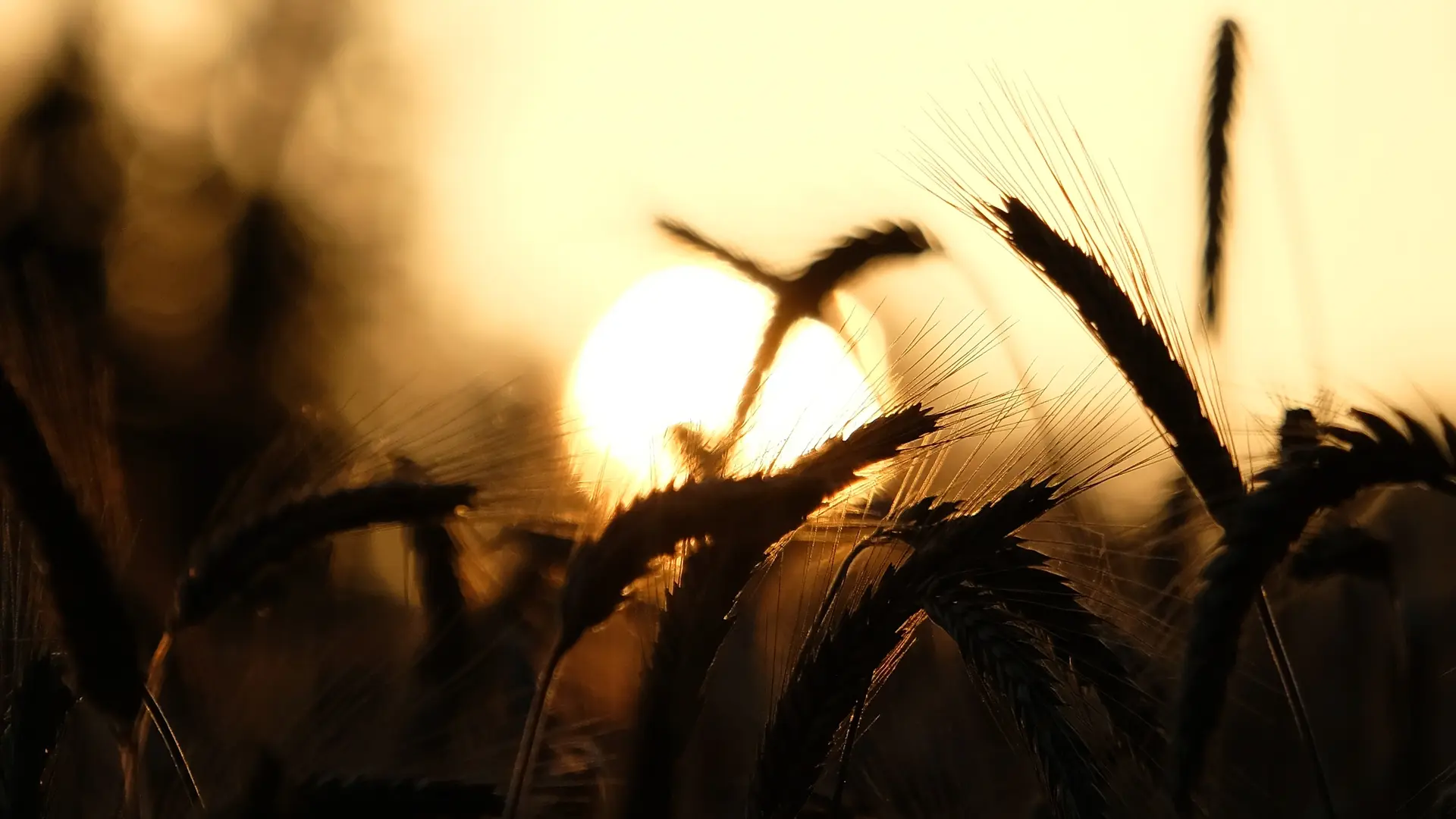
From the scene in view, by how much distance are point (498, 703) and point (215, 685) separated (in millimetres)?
631

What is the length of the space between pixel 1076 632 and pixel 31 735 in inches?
64.2

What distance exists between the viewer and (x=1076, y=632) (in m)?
1.62

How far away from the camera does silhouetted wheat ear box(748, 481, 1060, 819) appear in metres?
1.47

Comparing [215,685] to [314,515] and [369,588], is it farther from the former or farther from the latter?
[314,515]

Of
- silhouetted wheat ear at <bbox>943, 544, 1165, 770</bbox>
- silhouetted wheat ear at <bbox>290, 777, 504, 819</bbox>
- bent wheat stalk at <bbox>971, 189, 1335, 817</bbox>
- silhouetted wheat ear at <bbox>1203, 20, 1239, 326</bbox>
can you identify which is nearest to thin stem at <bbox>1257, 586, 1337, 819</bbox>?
bent wheat stalk at <bbox>971, 189, 1335, 817</bbox>

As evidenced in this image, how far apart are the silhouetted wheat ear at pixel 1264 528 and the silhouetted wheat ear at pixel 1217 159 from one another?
124 centimetres

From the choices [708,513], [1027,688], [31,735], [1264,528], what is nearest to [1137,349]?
[1264,528]

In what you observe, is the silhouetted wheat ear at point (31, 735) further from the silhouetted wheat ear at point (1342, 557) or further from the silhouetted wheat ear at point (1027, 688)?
the silhouetted wheat ear at point (1342, 557)

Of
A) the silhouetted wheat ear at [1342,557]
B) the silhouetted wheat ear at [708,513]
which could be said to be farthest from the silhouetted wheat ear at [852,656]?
the silhouetted wheat ear at [1342,557]

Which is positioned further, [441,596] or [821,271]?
[821,271]

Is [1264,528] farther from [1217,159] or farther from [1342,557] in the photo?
[1217,159]

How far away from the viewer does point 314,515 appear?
5.91 feet

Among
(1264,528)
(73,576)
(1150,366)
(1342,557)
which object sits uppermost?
(1150,366)

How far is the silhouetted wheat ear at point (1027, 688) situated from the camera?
135cm
